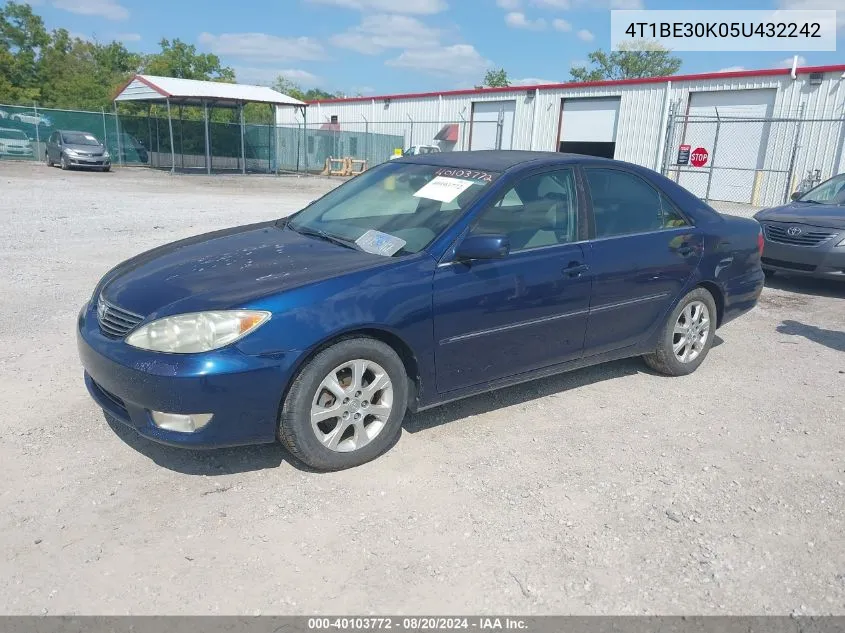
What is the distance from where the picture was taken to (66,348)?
16.9ft

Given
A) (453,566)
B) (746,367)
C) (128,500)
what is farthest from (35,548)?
(746,367)

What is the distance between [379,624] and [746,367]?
418 cm

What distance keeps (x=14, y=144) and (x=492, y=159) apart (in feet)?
100

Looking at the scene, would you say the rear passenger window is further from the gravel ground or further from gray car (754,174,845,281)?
gray car (754,174,845,281)

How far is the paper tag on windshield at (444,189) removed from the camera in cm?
410

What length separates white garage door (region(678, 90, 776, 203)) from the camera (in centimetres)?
2220

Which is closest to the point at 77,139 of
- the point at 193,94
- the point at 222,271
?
the point at 193,94

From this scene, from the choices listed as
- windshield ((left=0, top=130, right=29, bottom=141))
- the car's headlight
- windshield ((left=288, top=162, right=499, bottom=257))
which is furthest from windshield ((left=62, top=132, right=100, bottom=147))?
the car's headlight

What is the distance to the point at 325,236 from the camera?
4.21 metres

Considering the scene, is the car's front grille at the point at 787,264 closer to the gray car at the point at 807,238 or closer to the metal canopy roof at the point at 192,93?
the gray car at the point at 807,238

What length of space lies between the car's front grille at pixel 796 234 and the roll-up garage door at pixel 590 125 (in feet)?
62.7

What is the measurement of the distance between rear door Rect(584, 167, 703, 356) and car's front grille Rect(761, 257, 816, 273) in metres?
4.17

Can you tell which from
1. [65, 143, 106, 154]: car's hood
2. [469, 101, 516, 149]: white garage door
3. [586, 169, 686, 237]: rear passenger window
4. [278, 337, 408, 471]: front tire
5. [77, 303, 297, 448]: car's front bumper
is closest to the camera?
[77, 303, 297, 448]: car's front bumper

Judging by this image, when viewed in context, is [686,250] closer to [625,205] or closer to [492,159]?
[625,205]
